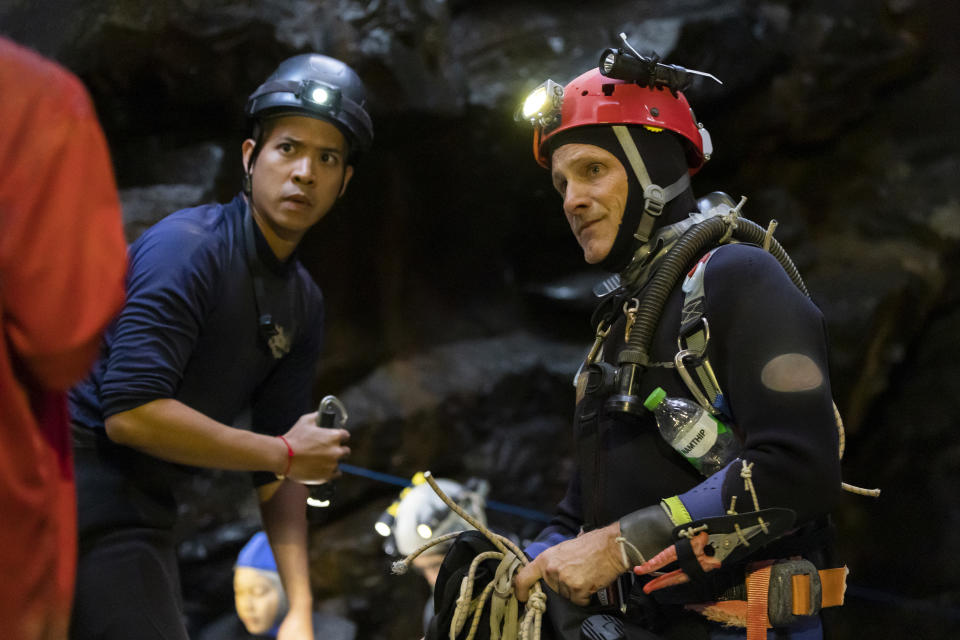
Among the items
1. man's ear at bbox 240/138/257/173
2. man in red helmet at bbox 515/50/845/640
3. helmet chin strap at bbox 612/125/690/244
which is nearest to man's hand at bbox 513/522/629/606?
man in red helmet at bbox 515/50/845/640

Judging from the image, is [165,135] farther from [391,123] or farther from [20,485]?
[20,485]

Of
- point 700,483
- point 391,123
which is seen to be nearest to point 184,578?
point 391,123

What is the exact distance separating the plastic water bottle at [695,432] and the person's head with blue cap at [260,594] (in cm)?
293

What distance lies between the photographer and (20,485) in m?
1.30

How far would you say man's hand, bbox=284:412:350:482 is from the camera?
2.86 meters

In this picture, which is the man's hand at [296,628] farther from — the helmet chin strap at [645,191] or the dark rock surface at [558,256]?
the dark rock surface at [558,256]

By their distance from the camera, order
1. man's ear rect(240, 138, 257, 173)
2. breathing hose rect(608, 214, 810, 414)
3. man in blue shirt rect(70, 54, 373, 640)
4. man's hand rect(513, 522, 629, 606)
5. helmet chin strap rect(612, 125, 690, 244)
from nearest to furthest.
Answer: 1. man's hand rect(513, 522, 629, 606)
2. breathing hose rect(608, 214, 810, 414)
3. helmet chin strap rect(612, 125, 690, 244)
4. man in blue shirt rect(70, 54, 373, 640)
5. man's ear rect(240, 138, 257, 173)

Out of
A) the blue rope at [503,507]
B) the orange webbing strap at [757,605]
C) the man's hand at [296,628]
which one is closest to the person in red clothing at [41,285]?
the orange webbing strap at [757,605]

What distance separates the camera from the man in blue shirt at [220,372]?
2.48m

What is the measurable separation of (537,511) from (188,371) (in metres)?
4.17

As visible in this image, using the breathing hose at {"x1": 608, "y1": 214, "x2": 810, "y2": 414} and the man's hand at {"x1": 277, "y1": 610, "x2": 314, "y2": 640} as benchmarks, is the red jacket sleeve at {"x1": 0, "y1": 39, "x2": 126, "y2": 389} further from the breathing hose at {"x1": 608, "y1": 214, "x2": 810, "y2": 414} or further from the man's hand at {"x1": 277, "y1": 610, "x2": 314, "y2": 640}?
the man's hand at {"x1": 277, "y1": 610, "x2": 314, "y2": 640}

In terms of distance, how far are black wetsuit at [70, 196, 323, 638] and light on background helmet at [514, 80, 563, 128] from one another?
1.04 m

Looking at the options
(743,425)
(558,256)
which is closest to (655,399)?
(743,425)

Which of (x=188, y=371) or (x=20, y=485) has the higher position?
(x=20, y=485)
